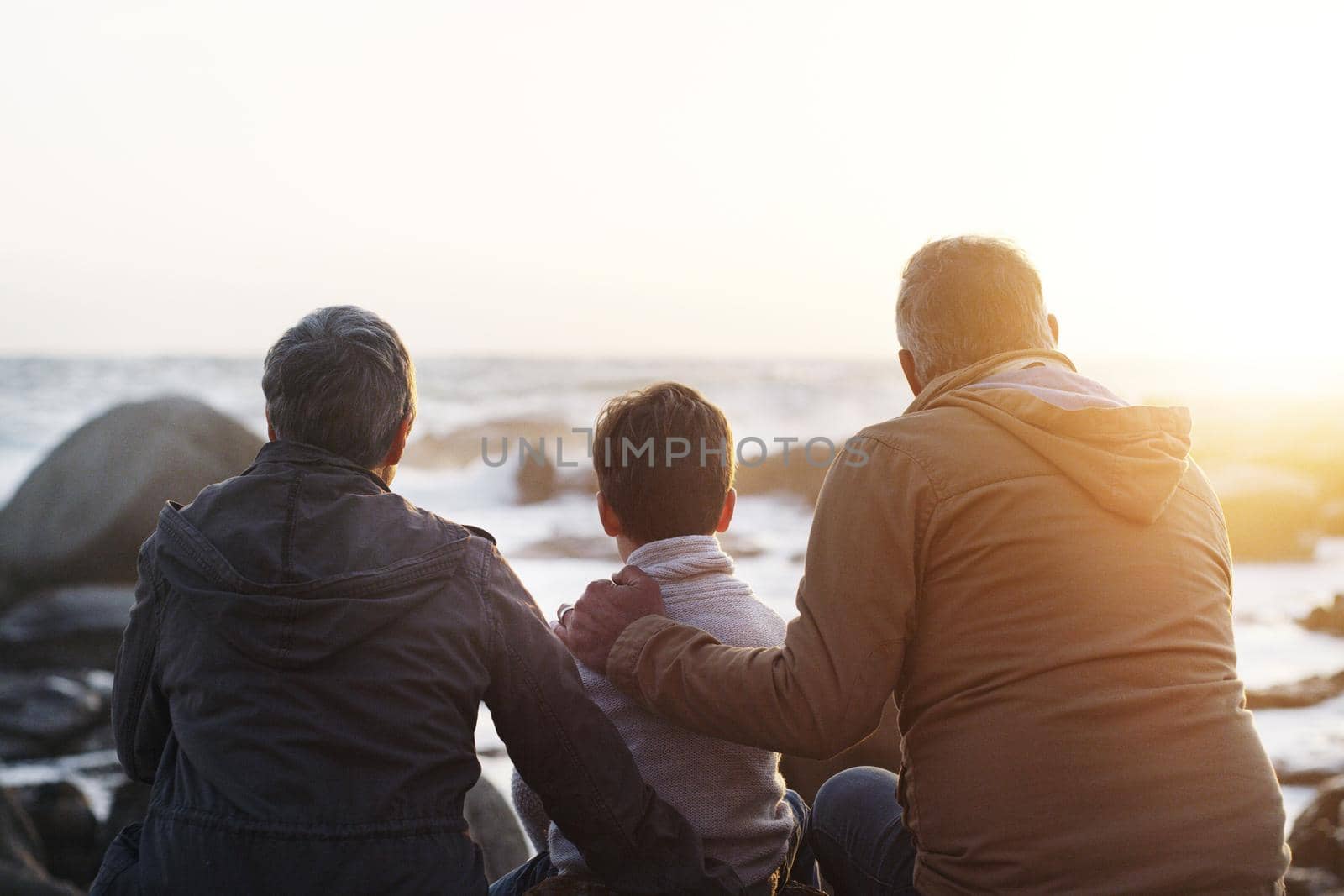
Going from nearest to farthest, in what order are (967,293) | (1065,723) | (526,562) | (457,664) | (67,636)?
(1065,723) → (457,664) → (967,293) → (67,636) → (526,562)

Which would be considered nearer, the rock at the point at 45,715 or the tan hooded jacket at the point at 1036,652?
the tan hooded jacket at the point at 1036,652

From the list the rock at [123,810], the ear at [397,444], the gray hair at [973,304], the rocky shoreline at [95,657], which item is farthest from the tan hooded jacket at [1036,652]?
the rock at [123,810]

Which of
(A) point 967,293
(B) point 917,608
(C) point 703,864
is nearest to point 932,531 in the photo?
(B) point 917,608

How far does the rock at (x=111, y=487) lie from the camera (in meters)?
8.33

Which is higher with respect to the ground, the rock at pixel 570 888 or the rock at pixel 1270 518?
the rock at pixel 570 888

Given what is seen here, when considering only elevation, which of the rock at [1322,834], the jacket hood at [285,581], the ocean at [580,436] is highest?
the jacket hood at [285,581]

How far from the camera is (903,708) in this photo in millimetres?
1977

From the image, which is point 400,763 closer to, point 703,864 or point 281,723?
point 281,723

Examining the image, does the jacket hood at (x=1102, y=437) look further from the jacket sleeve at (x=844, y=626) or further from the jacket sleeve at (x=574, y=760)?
the jacket sleeve at (x=574, y=760)

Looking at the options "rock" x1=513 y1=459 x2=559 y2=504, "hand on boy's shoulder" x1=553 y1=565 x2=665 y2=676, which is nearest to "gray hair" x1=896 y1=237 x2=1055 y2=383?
"hand on boy's shoulder" x1=553 y1=565 x2=665 y2=676

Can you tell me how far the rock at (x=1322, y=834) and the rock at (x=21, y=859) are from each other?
3824 millimetres

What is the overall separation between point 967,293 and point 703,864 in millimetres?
1158

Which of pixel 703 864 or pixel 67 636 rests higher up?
pixel 703 864

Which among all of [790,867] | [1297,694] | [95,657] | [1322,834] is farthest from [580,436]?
[790,867]
